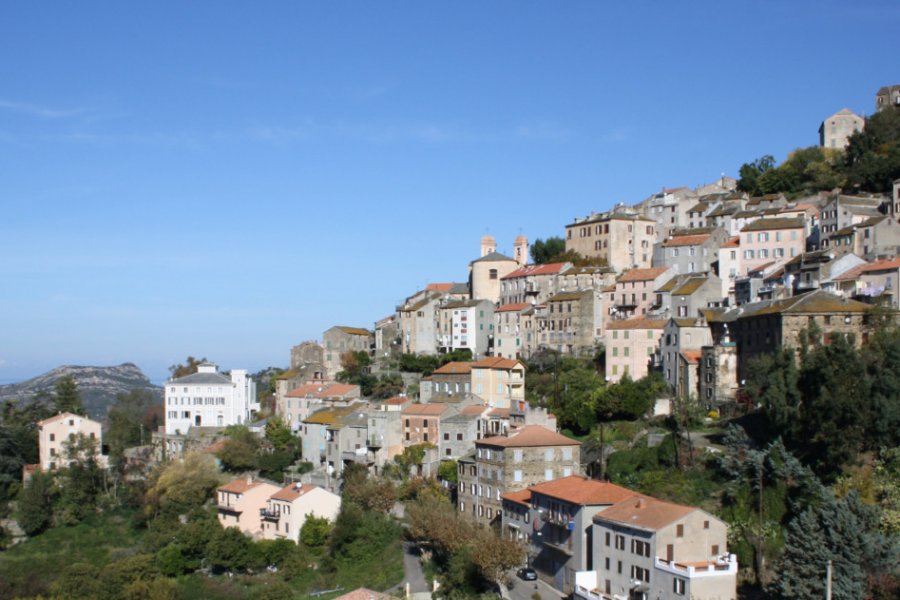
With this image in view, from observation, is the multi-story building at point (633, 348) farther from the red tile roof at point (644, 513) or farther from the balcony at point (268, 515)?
the red tile roof at point (644, 513)

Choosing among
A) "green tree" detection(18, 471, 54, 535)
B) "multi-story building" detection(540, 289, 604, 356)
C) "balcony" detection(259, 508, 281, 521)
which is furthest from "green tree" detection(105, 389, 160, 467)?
"multi-story building" detection(540, 289, 604, 356)

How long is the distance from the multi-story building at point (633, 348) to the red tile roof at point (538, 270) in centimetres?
1520

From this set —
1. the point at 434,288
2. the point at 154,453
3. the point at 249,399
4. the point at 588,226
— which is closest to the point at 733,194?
the point at 588,226

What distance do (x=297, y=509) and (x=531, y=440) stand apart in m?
15.1

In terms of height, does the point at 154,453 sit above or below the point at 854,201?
below

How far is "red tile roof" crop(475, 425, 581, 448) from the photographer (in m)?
52.2

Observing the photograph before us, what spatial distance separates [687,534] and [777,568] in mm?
3393

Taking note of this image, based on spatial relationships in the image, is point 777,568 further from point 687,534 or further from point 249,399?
point 249,399

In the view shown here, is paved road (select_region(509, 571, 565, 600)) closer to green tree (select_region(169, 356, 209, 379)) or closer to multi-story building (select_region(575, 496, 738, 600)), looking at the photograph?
multi-story building (select_region(575, 496, 738, 600))

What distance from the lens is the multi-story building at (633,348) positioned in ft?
216

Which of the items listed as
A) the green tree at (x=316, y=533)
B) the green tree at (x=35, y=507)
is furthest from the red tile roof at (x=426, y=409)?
the green tree at (x=35, y=507)

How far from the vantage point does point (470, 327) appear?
84.4 m

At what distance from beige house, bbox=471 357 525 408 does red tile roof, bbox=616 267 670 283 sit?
12.8 metres

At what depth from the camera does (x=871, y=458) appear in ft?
145
